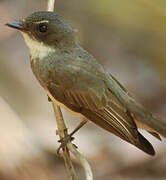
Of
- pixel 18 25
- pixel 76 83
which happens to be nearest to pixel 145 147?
pixel 76 83

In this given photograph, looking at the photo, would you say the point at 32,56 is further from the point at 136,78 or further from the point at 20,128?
the point at 136,78

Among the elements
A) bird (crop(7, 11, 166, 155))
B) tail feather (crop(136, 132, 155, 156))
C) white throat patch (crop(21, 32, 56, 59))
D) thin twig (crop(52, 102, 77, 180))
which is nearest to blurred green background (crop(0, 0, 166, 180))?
thin twig (crop(52, 102, 77, 180))

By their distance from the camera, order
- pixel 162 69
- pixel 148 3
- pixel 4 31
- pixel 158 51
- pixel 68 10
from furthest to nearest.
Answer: pixel 68 10 → pixel 4 31 → pixel 158 51 → pixel 162 69 → pixel 148 3

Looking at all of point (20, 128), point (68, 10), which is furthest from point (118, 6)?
point (68, 10)

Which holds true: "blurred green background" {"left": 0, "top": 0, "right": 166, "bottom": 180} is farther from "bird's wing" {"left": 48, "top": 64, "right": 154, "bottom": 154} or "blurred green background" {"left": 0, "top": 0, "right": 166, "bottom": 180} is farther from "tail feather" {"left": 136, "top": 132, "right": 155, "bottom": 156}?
"tail feather" {"left": 136, "top": 132, "right": 155, "bottom": 156}

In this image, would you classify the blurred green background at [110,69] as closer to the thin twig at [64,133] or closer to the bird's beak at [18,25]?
the thin twig at [64,133]

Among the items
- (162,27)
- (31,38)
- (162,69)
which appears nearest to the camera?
(162,27)
